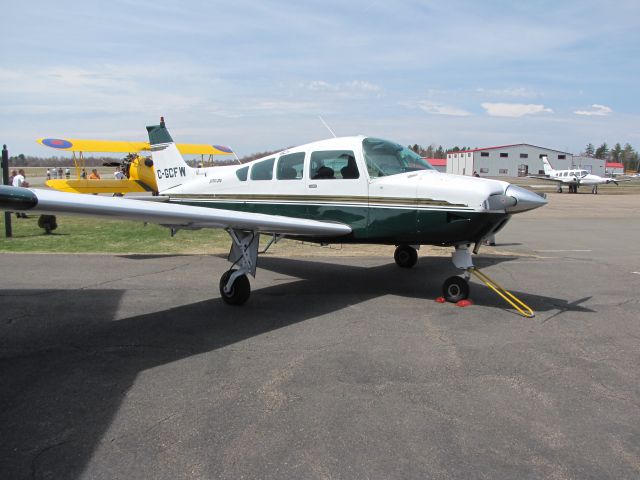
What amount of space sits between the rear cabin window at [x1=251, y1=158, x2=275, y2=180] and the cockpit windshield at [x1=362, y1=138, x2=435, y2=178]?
179cm

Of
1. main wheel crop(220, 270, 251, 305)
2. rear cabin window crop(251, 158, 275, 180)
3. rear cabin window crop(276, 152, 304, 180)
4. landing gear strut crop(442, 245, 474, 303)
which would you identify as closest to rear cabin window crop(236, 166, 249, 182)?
rear cabin window crop(251, 158, 275, 180)

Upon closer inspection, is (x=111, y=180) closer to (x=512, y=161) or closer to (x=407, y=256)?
(x=407, y=256)

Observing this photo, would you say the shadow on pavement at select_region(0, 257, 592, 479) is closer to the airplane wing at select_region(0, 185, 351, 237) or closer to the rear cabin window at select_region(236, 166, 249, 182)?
the airplane wing at select_region(0, 185, 351, 237)

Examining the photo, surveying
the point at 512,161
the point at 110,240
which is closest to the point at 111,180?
the point at 110,240

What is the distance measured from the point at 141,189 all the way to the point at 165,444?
21.6m

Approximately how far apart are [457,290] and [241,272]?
3203mm

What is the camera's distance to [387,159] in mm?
7484

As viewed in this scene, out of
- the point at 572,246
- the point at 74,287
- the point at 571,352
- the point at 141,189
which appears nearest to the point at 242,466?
the point at 571,352

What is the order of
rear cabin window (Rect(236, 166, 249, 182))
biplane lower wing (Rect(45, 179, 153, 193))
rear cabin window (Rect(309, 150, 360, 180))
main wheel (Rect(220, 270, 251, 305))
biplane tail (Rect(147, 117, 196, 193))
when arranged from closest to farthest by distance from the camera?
main wheel (Rect(220, 270, 251, 305)) → rear cabin window (Rect(309, 150, 360, 180)) → rear cabin window (Rect(236, 166, 249, 182)) → biplane tail (Rect(147, 117, 196, 193)) → biplane lower wing (Rect(45, 179, 153, 193))

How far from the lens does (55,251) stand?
11477 mm

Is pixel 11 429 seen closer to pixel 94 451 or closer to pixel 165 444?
pixel 94 451

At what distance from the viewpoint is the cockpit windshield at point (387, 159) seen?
7387 mm

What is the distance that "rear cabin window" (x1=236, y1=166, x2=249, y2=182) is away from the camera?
28.8ft

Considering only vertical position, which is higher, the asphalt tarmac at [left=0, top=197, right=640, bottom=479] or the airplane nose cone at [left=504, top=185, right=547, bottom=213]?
the airplane nose cone at [left=504, top=185, right=547, bottom=213]
